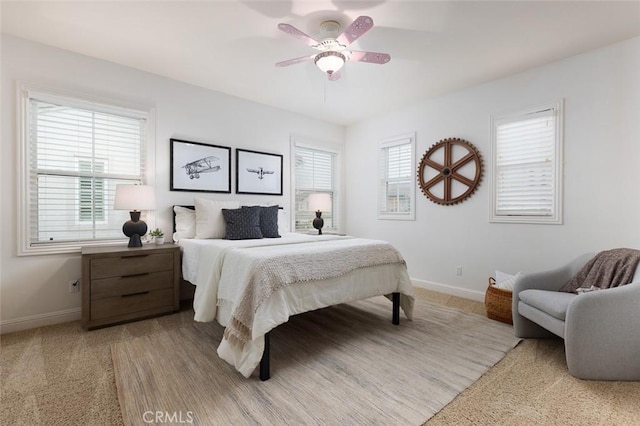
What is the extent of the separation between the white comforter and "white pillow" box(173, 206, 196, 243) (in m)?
0.42

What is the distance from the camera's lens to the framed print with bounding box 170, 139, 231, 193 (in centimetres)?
356

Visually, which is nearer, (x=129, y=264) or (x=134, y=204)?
(x=129, y=264)

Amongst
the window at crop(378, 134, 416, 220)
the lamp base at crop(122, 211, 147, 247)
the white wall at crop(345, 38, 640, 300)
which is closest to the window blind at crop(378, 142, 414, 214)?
the window at crop(378, 134, 416, 220)

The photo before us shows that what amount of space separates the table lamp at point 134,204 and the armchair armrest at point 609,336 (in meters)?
3.71

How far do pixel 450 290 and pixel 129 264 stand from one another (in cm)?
375

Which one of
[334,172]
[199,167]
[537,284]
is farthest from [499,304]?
[199,167]

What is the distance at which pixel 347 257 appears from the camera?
96.0 inches

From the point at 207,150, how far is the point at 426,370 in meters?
3.40

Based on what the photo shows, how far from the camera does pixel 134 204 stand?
2906 mm

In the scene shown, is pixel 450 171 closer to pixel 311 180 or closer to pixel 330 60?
pixel 311 180

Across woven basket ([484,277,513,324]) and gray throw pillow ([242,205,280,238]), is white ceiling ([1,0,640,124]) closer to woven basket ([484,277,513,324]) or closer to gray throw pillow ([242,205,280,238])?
gray throw pillow ([242,205,280,238])

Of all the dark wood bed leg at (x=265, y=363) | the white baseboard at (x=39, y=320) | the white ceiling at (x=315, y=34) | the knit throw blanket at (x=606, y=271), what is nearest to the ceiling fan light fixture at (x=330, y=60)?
the white ceiling at (x=315, y=34)

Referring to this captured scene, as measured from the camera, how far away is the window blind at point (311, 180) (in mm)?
4840

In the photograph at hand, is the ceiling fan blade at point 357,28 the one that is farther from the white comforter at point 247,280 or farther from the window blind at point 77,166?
the window blind at point 77,166
